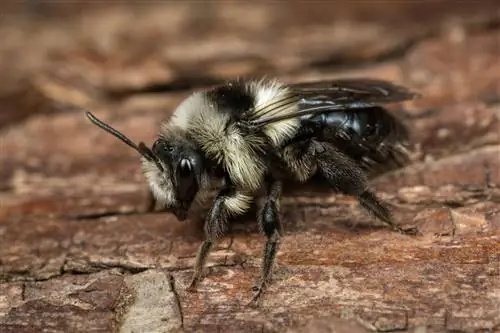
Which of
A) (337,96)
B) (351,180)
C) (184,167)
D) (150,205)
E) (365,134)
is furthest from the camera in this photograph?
(150,205)

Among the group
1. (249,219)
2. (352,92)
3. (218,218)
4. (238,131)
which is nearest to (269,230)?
(218,218)

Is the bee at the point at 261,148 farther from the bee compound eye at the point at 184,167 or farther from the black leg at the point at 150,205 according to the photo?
the black leg at the point at 150,205

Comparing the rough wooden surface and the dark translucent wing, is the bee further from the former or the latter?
the rough wooden surface

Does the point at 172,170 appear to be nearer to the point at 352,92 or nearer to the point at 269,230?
the point at 269,230

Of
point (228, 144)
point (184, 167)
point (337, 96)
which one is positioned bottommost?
point (184, 167)

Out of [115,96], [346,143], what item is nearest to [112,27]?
[115,96]

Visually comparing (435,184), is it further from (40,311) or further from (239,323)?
(40,311)

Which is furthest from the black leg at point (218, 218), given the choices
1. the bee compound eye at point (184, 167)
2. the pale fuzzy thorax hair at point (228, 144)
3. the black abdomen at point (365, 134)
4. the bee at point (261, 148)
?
the black abdomen at point (365, 134)
